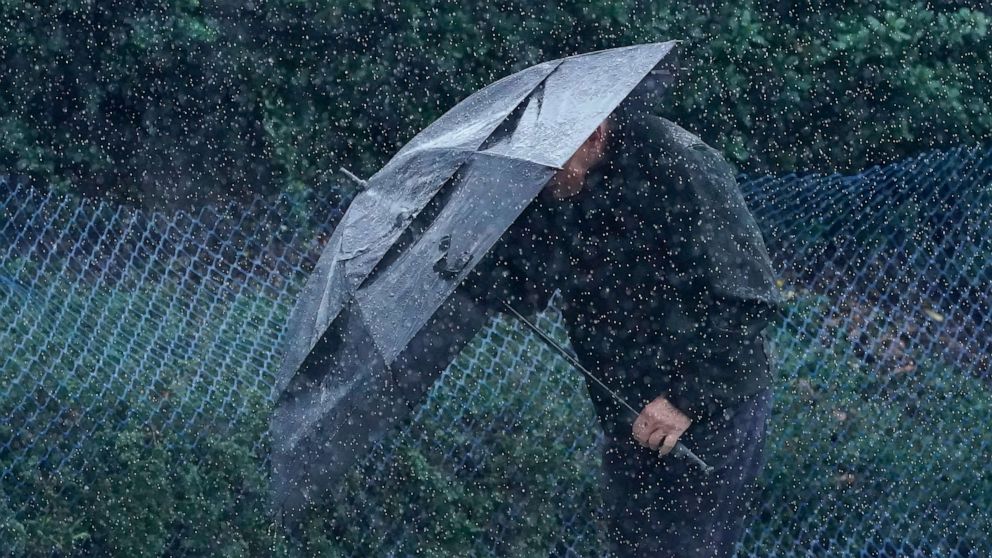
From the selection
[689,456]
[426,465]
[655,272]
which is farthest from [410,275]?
[426,465]

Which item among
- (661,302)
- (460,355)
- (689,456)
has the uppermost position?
(661,302)

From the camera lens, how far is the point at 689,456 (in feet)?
11.7

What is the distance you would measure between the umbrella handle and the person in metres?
0.03

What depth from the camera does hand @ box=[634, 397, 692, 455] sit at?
3.52 m

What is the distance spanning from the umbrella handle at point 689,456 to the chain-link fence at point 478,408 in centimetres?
187

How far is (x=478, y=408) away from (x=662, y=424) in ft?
6.99

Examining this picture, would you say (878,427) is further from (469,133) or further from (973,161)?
(469,133)

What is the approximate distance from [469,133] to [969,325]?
124 inches

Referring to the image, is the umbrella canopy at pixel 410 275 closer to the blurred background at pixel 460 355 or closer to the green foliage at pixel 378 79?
the blurred background at pixel 460 355

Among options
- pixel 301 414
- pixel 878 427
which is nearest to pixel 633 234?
pixel 301 414

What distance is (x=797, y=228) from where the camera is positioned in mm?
5719

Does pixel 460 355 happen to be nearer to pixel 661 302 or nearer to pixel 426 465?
pixel 426 465

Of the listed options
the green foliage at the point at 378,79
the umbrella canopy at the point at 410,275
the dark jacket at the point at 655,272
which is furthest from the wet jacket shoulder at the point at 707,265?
→ the green foliage at the point at 378,79

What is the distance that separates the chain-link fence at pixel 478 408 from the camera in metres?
5.45
